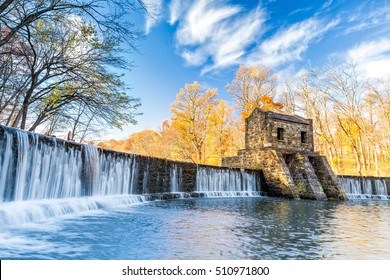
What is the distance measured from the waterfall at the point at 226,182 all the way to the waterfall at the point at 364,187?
7.08 meters

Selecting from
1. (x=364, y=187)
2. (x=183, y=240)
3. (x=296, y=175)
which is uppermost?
(x=296, y=175)

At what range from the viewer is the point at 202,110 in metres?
26.4

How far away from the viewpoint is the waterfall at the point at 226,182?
14.2m

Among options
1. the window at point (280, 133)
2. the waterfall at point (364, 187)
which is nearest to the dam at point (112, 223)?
the window at point (280, 133)

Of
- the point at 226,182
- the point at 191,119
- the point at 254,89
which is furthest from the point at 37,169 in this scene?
the point at 254,89

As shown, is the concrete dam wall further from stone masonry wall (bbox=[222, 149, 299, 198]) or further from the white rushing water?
stone masonry wall (bbox=[222, 149, 299, 198])

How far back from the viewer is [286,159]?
17469 mm

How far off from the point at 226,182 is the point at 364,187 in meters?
11.9

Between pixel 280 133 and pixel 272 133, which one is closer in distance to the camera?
pixel 272 133

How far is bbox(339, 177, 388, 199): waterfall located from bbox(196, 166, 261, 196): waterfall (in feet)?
23.2

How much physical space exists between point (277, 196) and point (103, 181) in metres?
10.5

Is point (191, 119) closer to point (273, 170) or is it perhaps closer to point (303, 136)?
point (303, 136)

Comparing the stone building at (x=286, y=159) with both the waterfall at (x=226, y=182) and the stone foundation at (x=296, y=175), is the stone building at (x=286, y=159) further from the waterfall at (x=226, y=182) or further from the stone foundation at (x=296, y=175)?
the waterfall at (x=226, y=182)
